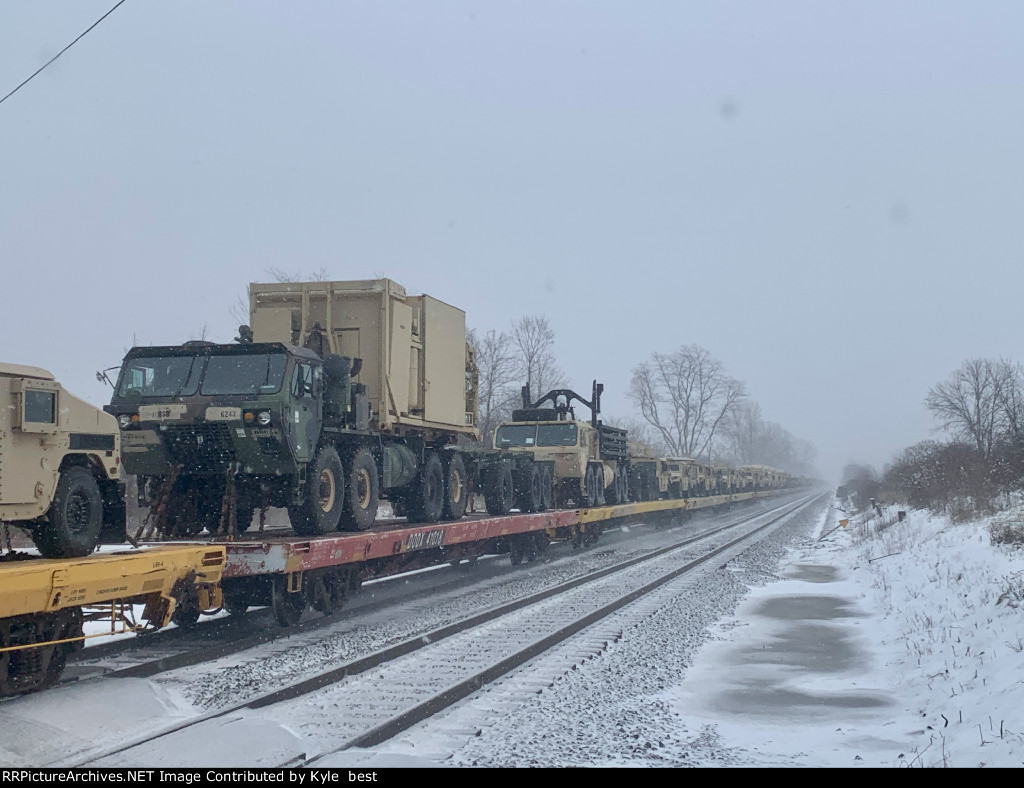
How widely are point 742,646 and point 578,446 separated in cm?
1216

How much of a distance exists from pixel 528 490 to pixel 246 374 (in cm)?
902

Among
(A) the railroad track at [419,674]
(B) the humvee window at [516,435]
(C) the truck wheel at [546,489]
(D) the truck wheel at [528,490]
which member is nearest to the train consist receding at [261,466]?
(A) the railroad track at [419,674]

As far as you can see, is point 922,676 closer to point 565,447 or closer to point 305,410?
point 305,410

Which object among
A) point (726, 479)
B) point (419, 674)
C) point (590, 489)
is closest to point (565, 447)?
point (590, 489)

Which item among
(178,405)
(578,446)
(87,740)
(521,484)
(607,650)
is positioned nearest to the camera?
(87,740)

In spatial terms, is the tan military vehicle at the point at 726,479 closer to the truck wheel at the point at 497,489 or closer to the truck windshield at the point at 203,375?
Answer: the truck wheel at the point at 497,489

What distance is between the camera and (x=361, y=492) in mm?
11383

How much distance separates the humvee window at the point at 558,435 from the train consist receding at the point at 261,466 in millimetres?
4901

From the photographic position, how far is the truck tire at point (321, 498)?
1008cm

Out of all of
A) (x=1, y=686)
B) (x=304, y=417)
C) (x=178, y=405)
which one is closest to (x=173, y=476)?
(x=178, y=405)

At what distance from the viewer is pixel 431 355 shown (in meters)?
13.5

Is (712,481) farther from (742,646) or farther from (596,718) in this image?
(596,718)

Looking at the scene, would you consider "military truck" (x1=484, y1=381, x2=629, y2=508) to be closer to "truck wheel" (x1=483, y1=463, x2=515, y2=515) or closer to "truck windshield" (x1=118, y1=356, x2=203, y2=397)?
"truck wheel" (x1=483, y1=463, x2=515, y2=515)
